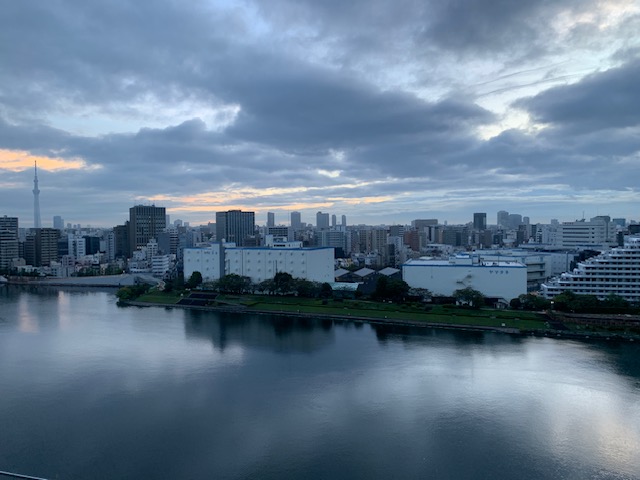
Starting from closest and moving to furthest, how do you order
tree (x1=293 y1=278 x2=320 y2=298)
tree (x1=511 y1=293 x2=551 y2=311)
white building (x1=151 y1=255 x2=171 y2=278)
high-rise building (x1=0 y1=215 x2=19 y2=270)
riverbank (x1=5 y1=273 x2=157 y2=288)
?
1. tree (x1=511 y1=293 x2=551 y2=311)
2. tree (x1=293 y1=278 x2=320 y2=298)
3. riverbank (x1=5 y1=273 x2=157 y2=288)
4. white building (x1=151 y1=255 x2=171 y2=278)
5. high-rise building (x1=0 y1=215 x2=19 y2=270)

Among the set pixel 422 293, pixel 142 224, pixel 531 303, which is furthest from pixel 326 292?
pixel 142 224

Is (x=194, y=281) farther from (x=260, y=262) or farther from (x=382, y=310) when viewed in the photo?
(x=382, y=310)

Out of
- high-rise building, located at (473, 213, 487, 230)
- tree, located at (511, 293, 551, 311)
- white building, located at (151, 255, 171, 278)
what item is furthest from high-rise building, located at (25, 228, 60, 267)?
high-rise building, located at (473, 213, 487, 230)

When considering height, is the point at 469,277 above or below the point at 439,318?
above

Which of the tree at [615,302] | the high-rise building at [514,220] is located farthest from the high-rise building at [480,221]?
the tree at [615,302]

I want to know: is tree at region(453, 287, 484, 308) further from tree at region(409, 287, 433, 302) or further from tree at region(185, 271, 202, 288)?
tree at region(185, 271, 202, 288)

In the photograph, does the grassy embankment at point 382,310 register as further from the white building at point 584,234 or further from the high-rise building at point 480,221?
the high-rise building at point 480,221
